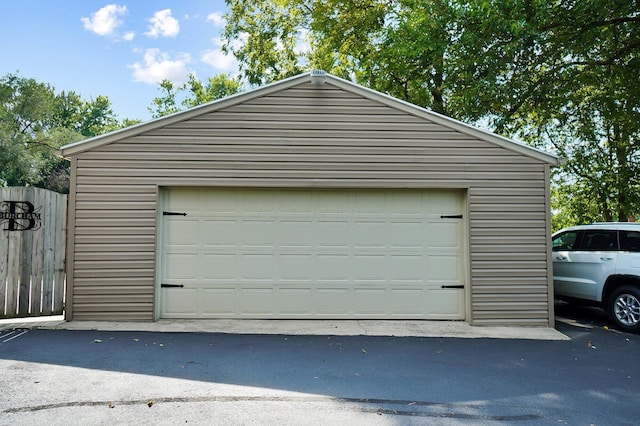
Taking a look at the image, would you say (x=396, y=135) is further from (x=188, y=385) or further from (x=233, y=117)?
(x=188, y=385)

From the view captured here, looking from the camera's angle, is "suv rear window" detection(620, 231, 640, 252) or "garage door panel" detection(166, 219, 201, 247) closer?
"suv rear window" detection(620, 231, 640, 252)

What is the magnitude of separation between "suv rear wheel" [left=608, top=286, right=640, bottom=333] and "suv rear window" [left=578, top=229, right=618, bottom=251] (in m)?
0.68

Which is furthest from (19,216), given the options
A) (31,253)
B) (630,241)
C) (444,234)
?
(630,241)

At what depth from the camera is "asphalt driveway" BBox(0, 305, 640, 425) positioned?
137 inches

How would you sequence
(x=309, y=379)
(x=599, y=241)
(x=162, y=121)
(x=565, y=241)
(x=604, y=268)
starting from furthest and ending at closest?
(x=565, y=241)
(x=599, y=241)
(x=604, y=268)
(x=162, y=121)
(x=309, y=379)

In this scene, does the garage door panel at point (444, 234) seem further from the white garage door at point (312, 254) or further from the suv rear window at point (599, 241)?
the suv rear window at point (599, 241)

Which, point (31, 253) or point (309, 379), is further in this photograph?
point (31, 253)

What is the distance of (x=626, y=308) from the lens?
6816 millimetres

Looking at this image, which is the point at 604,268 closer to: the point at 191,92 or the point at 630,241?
the point at 630,241

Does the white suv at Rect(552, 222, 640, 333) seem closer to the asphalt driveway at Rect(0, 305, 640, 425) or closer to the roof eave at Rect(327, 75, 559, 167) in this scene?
the asphalt driveway at Rect(0, 305, 640, 425)

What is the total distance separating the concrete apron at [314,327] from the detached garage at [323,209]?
21 centimetres

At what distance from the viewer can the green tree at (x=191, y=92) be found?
37.0 m

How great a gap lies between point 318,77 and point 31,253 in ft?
16.1

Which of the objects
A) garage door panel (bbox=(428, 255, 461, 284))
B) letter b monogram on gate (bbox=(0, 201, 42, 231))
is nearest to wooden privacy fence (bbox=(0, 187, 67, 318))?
letter b monogram on gate (bbox=(0, 201, 42, 231))
